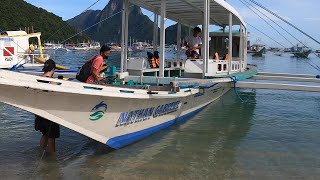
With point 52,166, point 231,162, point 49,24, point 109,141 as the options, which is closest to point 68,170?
point 52,166

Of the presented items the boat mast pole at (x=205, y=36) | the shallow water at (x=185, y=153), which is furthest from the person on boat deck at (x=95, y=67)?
the boat mast pole at (x=205, y=36)

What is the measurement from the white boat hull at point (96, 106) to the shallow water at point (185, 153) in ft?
1.85

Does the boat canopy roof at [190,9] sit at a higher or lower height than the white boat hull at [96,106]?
higher

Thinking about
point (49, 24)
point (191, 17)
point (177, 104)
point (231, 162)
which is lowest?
point (231, 162)

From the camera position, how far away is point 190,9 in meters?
12.1

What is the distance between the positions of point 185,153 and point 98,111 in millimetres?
2476

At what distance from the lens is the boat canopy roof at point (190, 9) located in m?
Result: 10.8

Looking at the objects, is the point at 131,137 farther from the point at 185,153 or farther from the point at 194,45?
the point at 194,45

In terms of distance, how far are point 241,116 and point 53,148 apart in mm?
7704

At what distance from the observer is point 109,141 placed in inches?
307

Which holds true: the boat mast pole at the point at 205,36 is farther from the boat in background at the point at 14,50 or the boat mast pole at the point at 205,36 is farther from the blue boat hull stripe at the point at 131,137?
the boat in background at the point at 14,50

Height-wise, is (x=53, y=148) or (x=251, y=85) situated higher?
(x=251, y=85)

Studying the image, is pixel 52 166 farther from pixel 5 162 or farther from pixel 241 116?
pixel 241 116

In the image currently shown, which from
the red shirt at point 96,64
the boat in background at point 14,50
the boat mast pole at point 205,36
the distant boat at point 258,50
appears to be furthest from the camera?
the distant boat at point 258,50
